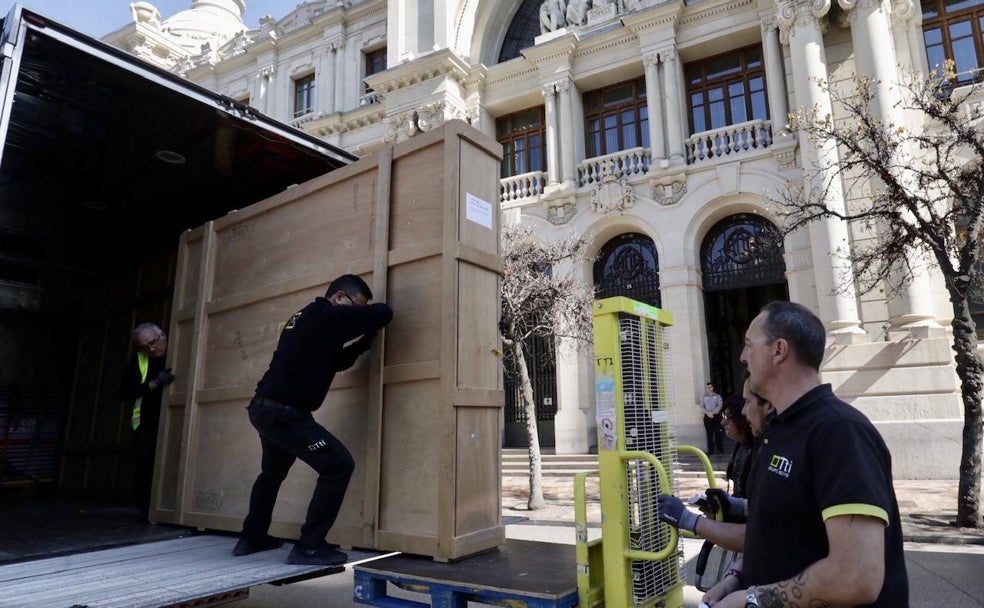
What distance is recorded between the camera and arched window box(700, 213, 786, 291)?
54.2 feet

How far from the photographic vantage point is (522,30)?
2228 cm

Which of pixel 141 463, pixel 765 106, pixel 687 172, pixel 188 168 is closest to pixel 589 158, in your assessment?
pixel 687 172

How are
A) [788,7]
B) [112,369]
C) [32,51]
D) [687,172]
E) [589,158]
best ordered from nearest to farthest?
[32,51] < [112,369] < [788,7] < [687,172] < [589,158]

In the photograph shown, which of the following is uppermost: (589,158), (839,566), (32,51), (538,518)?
(589,158)

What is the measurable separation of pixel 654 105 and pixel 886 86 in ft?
18.5

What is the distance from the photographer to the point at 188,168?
663cm

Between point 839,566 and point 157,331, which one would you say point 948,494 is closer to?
point 839,566

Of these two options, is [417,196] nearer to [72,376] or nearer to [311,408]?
[311,408]

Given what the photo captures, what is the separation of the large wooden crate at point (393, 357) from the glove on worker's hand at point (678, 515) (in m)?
1.33

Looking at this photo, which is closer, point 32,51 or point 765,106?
point 32,51

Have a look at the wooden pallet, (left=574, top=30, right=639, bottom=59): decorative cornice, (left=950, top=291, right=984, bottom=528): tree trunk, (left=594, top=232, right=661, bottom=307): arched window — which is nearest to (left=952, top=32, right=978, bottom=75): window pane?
(left=574, top=30, right=639, bottom=59): decorative cornice

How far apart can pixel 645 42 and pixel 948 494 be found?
13441mm

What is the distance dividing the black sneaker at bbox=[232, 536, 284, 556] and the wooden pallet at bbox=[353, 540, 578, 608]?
1.04 meters

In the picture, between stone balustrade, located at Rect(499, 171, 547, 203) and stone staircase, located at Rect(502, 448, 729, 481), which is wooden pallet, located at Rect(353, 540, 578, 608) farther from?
stone balustrade, located at Rect(499, 171, 547, 203)
